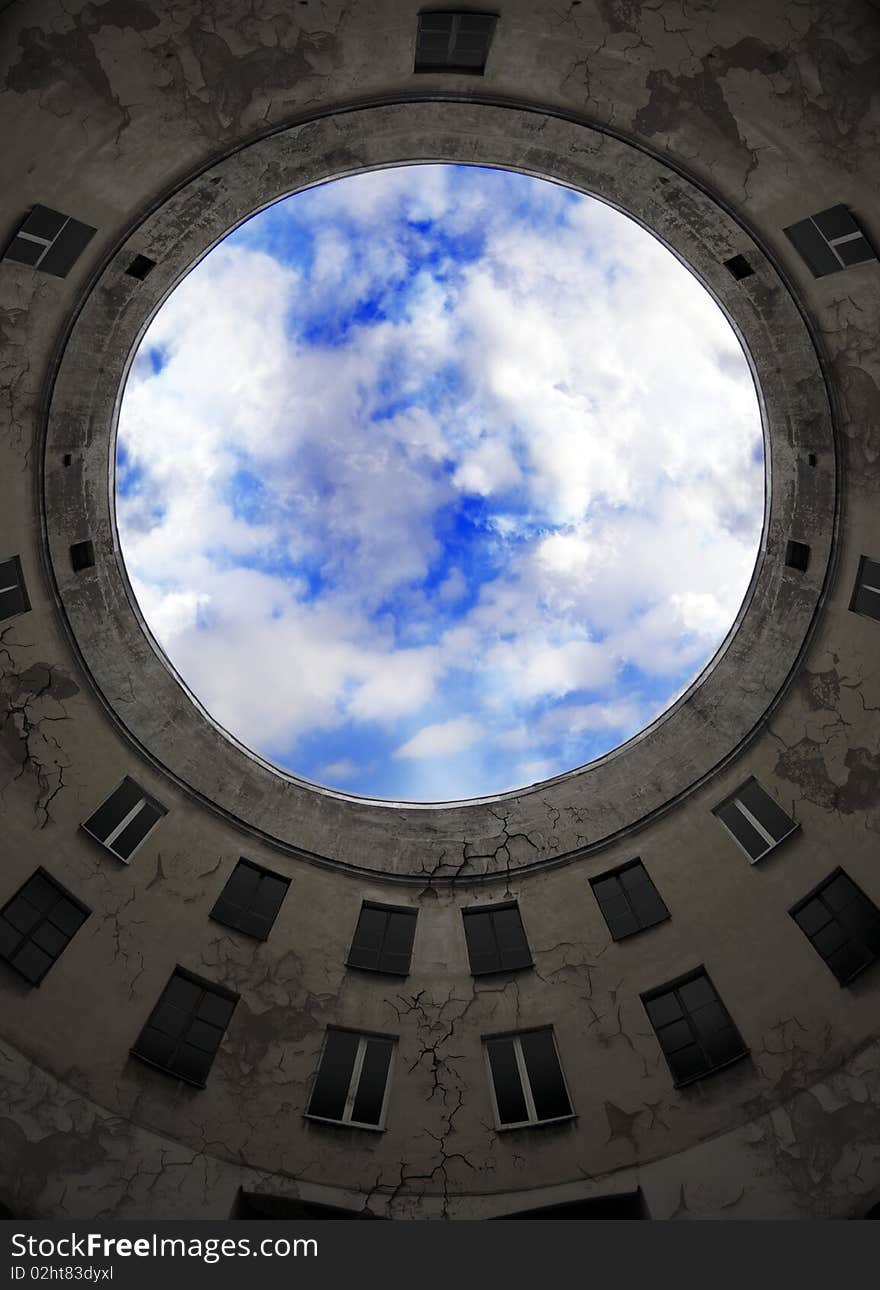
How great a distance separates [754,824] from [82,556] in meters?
14.3

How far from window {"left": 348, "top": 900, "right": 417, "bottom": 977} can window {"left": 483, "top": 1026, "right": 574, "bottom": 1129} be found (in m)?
2.36

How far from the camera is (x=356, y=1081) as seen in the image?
49.8 ft

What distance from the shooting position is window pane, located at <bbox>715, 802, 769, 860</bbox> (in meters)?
15.9

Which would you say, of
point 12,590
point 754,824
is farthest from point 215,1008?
point 754,824

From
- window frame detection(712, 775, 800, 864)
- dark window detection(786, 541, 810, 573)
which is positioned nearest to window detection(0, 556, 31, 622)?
window frame detection(712, 775, 800, 864)

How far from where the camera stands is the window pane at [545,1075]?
579 inches

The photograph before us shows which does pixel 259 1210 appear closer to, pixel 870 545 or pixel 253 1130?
pixel 253 1130

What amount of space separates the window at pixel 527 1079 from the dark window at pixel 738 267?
14471mm

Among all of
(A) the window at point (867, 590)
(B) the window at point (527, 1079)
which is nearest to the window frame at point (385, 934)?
(B) the window at point (527, 1079)

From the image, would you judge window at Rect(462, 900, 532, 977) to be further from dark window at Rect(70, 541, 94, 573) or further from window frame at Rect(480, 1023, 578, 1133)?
dark window at Rect(70, 541, 94, 573)

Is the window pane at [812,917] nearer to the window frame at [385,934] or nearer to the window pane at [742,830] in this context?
the window pane at [742,830]

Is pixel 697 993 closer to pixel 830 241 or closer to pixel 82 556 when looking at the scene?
pixel 830 241

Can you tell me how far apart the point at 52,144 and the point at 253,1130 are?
1678 cm

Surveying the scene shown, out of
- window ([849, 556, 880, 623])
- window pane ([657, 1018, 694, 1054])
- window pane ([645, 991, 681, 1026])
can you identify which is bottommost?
window pane ([657, 1018, 694, 1054])
